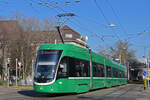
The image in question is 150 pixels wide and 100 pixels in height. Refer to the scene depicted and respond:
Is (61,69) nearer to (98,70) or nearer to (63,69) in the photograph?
(63,69)

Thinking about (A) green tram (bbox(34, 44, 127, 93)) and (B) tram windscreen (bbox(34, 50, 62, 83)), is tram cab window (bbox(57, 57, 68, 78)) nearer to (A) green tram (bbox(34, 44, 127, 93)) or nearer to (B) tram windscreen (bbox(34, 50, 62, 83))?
(A) green tram (bbox(34, 44, 127, 93))

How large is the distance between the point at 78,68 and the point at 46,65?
3025 mm

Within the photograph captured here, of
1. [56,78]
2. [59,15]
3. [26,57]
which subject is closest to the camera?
[56,78]

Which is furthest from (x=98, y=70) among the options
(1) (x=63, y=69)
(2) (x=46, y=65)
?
(2) (x=46, y=65)

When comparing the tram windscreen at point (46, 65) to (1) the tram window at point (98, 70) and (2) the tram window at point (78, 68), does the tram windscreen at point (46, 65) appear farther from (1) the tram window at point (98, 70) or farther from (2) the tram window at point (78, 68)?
(1) the tram window at point (98, 70)

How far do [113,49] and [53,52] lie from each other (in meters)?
50.8

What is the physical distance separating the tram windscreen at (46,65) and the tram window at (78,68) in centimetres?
137

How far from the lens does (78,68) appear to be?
59.3 feet

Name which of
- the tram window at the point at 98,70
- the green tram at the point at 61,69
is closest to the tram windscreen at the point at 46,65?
the green tram at the point at 61,69

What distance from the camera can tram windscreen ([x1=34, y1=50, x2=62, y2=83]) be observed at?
1559 centimetres

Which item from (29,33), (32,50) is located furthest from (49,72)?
(32,50)

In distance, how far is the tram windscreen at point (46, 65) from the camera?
614 inches

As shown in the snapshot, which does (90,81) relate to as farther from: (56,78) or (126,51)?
(126,51)

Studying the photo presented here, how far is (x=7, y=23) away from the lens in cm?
4209
